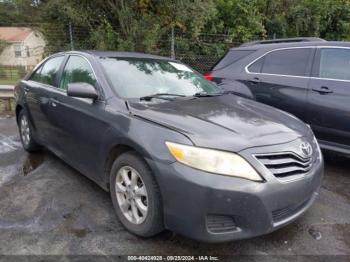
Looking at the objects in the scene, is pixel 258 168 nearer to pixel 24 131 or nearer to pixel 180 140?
pixel 180 140

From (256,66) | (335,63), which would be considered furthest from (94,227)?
(335,63)

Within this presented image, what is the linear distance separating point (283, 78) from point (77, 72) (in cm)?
285

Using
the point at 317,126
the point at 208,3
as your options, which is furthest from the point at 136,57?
the point at 208,3

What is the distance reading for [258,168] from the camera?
2502 mm

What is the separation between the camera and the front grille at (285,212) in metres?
2.58

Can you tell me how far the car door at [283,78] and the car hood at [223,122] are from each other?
1492mm

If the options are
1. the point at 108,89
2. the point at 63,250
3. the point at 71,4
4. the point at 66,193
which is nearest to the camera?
the point at 63,250

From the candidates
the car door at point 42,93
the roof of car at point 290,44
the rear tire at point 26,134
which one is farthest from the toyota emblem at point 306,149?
the rear tire at point 26,134

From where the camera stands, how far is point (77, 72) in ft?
13.0

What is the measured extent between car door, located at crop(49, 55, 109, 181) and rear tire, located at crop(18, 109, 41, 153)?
996mm

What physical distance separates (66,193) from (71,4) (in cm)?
759

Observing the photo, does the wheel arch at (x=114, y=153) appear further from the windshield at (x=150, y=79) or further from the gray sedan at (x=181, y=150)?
the windshield at (x=150, y=79)

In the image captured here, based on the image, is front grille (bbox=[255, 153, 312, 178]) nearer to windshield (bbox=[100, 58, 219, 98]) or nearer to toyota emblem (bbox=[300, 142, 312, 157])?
toyota emblem (bbox=[300, 142, 312, 157])

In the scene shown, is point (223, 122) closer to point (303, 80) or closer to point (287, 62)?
point (303, 80)
